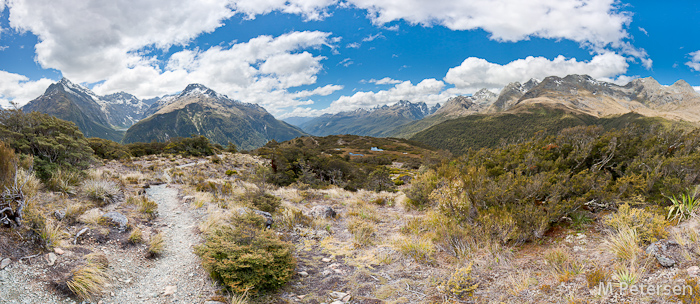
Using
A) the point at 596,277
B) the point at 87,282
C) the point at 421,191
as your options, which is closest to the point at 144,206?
the point at 87,282

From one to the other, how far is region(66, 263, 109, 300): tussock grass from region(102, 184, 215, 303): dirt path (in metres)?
0.27

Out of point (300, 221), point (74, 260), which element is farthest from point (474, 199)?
point (74, 260)

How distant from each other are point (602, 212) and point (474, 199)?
131 inches

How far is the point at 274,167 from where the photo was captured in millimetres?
23969

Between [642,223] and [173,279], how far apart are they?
1012 cm

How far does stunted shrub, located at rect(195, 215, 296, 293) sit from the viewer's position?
5148mm

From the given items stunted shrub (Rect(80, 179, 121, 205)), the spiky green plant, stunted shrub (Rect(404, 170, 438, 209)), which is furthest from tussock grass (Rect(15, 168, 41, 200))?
the spiky green plant

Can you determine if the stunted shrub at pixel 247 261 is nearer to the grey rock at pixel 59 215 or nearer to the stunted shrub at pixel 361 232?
the stunted shrub at pixel 361 232

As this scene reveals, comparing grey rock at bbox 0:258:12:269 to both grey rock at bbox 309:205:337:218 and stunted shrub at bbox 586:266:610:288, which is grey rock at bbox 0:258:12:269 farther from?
stunted shrub at bbox 586:266:610:288

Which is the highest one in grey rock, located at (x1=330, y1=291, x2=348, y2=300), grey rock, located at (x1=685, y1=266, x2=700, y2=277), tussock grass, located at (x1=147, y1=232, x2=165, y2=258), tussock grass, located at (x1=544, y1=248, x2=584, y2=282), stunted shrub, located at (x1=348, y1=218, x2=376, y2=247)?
grey rock, located at (x1=685, y1=266, x2=700, y2=277)

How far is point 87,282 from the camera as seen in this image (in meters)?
4.59

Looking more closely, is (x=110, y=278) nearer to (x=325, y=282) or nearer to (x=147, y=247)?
(x=147, y=247)

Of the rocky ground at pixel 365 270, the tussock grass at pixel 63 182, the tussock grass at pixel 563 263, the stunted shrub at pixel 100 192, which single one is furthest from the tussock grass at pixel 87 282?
the tussock grass at pixel 563 263

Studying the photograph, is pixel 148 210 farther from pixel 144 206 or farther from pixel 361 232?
pixel 361 232
